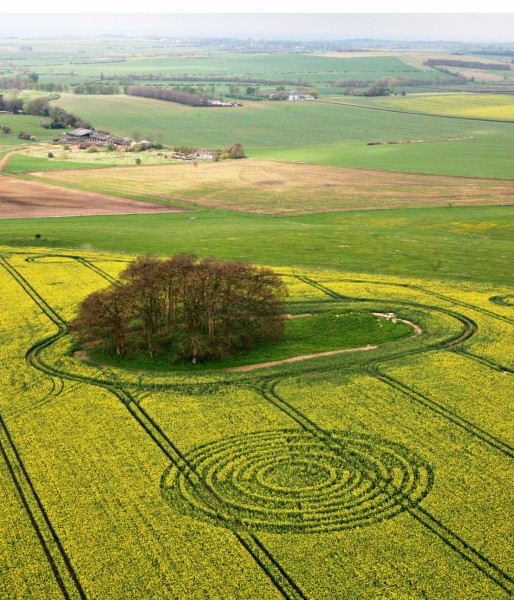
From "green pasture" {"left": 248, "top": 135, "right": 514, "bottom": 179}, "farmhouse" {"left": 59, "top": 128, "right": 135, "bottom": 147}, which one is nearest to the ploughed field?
"green pasture" {"left": 248, "top": 135, "right": 514, "bottom": 179}

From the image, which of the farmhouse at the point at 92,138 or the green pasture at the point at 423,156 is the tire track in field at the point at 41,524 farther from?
the farmhouse at the point at 92,138

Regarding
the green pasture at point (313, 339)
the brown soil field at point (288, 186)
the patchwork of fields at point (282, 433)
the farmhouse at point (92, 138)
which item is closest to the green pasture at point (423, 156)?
the brown soil field at point (288, 186)

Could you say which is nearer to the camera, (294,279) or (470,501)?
(470,501)

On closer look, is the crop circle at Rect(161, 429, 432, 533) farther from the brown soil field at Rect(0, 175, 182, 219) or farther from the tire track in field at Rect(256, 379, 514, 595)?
the brown soil field at Rect(0, 175, 182, 219)

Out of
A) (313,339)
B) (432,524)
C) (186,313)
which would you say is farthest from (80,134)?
(432,524)

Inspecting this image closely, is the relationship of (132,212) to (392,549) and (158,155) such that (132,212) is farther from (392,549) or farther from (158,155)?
(392,549)

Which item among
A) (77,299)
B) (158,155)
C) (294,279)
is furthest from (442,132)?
(77,299)
